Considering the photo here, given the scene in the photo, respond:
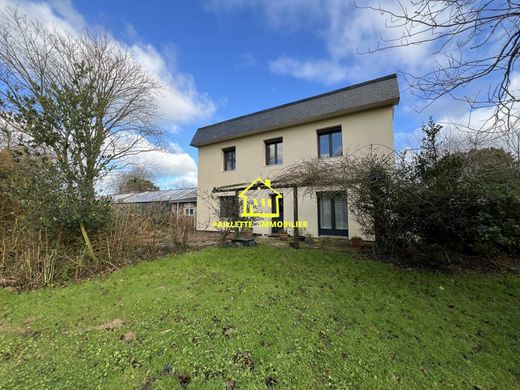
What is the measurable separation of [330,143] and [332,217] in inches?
133

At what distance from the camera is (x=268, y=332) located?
270 cm

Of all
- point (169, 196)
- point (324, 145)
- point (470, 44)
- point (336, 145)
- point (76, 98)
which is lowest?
point (169, 196)

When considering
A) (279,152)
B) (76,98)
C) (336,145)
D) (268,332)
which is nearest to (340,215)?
(336,145)

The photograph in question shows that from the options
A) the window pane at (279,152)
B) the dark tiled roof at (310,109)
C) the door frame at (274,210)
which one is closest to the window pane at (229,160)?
the dark tiled roof at (310,109)

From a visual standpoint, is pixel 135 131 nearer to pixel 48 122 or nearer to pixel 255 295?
pixel 48 122

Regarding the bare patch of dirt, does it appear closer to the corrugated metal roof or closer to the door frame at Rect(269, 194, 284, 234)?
the door frame at Rect(269, 194, 284, 234)

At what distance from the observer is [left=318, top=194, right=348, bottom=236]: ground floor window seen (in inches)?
388

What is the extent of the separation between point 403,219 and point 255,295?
4233 mm

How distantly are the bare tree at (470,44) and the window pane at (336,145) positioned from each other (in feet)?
26.8

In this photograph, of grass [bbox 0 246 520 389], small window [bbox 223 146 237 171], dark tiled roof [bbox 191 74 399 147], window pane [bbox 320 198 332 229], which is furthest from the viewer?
small window [bbox 223 146 237 171]

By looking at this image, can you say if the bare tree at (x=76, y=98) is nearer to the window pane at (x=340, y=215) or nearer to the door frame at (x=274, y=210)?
the door frame at (x=274, y=210)

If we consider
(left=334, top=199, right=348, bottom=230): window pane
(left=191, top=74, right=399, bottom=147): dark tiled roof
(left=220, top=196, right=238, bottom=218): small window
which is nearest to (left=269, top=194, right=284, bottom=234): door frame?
(left=334, top=199, right=348, bottom=230): window pane

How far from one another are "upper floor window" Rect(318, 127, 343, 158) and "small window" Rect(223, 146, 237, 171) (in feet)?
16.8

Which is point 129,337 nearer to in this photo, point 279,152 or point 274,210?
point 274,210
